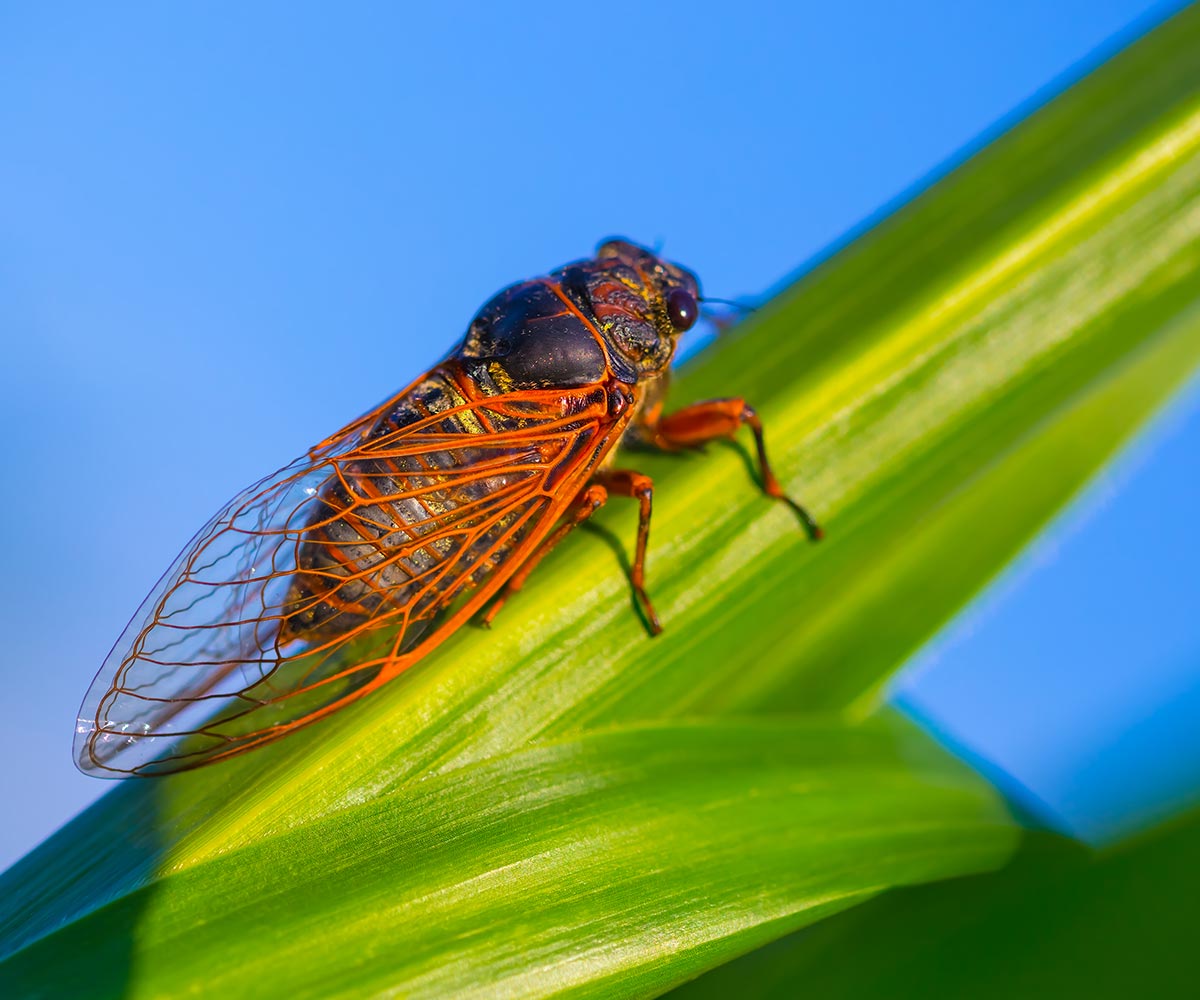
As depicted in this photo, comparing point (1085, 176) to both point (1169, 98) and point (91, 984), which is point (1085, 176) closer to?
point (1169, 98)

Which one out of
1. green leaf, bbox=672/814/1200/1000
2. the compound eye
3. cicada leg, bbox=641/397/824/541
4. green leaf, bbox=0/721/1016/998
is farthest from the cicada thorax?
green leaf, bbox=672/814/1200/1000

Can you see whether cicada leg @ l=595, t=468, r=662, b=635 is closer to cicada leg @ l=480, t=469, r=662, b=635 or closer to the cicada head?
cicada leg @ l=480, t=469, r=662, b=635

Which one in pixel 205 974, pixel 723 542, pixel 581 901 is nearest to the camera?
pixel 205 974

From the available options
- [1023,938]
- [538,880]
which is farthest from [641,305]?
[1023,938]

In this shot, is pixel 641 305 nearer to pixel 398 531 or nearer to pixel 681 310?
pixel 681 310

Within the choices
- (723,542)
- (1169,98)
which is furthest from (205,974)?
(1169,98)

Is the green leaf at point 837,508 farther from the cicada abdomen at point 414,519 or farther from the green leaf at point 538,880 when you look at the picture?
the cicada abdomen at point 414,519

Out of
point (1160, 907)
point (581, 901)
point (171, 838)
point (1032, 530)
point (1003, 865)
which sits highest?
point (1032, 530)
